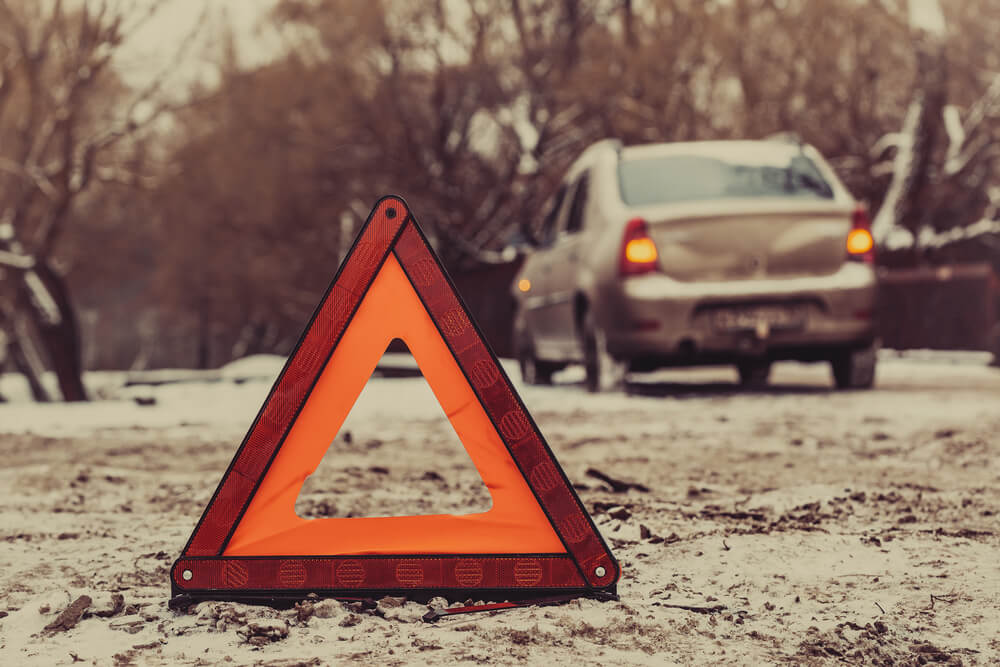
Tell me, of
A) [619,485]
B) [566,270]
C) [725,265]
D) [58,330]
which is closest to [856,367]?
[725,265]

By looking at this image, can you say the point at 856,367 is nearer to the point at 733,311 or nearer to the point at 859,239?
the point at 859,239

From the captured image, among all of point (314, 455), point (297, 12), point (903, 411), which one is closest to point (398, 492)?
point (314, 455)

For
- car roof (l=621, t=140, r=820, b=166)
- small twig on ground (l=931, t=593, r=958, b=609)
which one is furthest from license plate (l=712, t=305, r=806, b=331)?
small twig on ground (l=931, t=593, r=958, b=609)

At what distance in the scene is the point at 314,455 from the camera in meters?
3.41

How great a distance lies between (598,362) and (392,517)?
679cm

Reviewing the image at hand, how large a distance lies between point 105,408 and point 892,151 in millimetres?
18237

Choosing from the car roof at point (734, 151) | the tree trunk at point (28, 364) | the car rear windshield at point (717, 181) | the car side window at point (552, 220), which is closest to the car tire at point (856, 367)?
the car rear windshield at point (717, 181)

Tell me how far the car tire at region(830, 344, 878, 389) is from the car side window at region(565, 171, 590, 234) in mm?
2195

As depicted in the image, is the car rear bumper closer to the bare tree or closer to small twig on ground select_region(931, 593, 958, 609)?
small twig on ground select_region(931, 593, 958, 609)

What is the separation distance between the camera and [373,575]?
10.8 ft

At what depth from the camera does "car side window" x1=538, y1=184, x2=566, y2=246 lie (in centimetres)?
1147

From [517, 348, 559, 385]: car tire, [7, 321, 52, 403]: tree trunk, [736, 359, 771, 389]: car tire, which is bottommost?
[7, 321, 52, 403]: tree trunk

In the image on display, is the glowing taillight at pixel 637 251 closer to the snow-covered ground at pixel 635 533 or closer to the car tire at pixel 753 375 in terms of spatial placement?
the snow-covered ground at pixel 635 533

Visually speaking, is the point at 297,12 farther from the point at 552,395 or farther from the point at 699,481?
the point at 699,481
